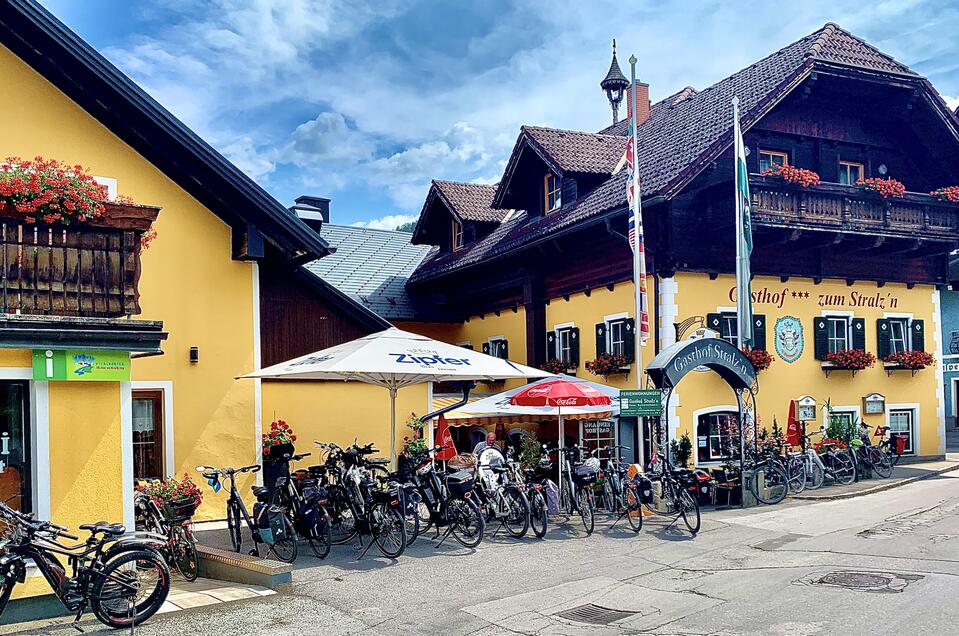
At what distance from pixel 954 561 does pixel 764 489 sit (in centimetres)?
531

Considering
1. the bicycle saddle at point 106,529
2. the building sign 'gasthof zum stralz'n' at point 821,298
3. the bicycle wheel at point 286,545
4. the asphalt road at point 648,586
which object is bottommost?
the asphalt road at point 648,586

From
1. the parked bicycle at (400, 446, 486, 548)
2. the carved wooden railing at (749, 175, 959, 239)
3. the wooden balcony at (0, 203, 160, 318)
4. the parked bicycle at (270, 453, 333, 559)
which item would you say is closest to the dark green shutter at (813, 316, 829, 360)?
the carved wooden railing at (749, 175, 959, 239)

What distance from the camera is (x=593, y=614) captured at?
8.10 meters

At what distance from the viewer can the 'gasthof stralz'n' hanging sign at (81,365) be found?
8.54 m

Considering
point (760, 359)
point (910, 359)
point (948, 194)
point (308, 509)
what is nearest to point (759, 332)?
point (760, 359)

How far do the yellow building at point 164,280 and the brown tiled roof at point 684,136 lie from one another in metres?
5.91

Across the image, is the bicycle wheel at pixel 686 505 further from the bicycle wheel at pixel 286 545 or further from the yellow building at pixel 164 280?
the yellow building at pixel 164 280

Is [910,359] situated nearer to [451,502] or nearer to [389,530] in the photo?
[451,502]

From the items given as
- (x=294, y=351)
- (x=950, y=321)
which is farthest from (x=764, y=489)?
(x=950, y=321)

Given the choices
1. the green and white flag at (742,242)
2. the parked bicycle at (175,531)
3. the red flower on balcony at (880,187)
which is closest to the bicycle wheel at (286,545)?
the parked bicycle at (175,531)

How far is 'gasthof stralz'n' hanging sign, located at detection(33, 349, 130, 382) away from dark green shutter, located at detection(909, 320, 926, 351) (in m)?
17.5

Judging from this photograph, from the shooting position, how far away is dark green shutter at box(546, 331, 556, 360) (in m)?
21.1

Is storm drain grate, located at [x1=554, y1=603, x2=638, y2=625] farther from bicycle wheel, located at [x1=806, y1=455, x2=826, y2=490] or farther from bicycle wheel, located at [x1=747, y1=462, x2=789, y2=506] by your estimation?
bicycle wheel, located at [x1=806, y1=455, x2=826, y2=490]

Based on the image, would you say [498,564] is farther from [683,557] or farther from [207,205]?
[207,205]
